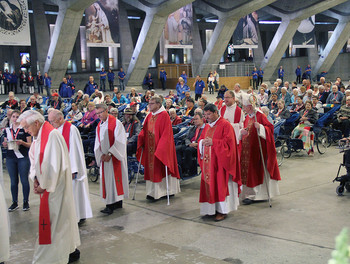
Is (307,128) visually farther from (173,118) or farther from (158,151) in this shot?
(158,151)

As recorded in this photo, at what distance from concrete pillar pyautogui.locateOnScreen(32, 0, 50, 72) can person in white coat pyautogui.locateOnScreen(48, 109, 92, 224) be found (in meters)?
23.7

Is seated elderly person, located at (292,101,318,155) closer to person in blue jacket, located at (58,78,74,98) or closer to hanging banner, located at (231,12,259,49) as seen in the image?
person in blue jacket, located at (58,78,74,98)

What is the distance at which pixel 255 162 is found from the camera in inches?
277

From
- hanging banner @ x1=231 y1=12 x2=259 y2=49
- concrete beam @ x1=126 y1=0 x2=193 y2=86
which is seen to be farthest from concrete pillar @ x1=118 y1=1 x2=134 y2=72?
hanging banner @ x1=231 y1=12 x2=259 y2=49

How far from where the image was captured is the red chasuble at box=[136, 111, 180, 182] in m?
7.16

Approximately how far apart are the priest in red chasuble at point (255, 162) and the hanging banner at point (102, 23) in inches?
782

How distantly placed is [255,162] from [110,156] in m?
2.32

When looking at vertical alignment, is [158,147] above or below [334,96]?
below

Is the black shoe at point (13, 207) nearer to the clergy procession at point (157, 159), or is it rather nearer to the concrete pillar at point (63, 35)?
the clergy procession at point (157, 159)

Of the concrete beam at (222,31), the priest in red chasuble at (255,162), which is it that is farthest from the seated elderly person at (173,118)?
the concrete beam at (222,31)

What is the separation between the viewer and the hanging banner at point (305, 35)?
117 ft

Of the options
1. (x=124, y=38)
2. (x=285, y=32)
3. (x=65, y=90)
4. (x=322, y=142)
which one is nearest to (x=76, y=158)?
(x=322, y=142)

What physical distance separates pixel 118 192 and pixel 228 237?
202 centimetres

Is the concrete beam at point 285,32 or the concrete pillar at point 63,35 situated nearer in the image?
the concrete pillar at point 63,35
